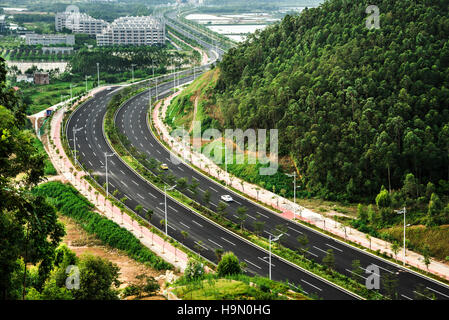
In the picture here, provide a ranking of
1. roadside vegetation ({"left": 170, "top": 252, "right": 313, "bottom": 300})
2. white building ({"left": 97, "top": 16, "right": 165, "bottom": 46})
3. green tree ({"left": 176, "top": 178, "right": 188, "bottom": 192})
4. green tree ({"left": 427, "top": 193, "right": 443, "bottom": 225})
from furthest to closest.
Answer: white building ({"left": 97, "top": 16, "right": 165, "bottom": 46})
green tree ({"left": 176, "top": 178, "right": 188, "bottom": 192})
green tree ({"left": 427, "top": 193, "right": 443, "bottom": 225})
roadside vegetation ({"left": 170, "top": 252, "right": 313, "bottom": 300})

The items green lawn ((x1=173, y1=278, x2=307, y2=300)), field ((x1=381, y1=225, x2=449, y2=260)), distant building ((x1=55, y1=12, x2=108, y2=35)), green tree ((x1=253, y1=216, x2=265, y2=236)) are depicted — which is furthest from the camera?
distant building ((x1=55, y1=12, x2=108, y2=35))

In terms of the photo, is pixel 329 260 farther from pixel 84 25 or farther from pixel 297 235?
pixel 84 25

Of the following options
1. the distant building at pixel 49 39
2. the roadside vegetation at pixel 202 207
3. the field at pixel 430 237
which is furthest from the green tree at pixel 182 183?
the distant building at pixel 49 39

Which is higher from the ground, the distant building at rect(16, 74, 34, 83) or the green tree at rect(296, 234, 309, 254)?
the distant building at rect(16, 74, 34, 83)

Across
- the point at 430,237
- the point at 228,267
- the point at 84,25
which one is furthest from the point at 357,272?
the point at 84,25

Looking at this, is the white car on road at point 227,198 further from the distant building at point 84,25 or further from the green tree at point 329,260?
the distant building at point 84,25

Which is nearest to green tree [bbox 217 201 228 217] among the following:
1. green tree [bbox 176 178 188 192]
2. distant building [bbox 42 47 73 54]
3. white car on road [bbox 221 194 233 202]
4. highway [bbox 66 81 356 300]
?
highway [bbox 66 81 356 300]

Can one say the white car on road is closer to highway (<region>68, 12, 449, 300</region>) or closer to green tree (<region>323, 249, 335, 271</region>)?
highway (<region>68, 12, 449, 300</region>)
